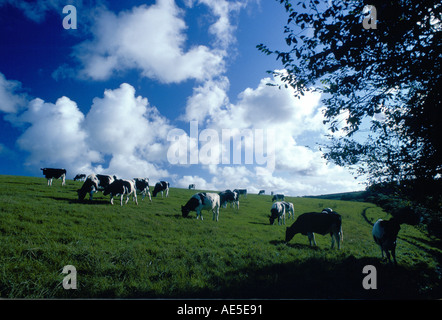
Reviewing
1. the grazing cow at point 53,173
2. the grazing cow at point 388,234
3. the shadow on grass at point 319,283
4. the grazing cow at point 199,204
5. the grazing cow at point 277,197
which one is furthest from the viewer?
the grazing cow at point 277,197

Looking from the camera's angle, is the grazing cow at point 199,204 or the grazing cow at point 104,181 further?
the grazing cow at point 104,181

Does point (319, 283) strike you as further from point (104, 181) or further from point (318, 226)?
point (104, 181)

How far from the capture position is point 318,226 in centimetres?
1142

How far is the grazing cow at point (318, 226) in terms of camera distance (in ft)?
36.5

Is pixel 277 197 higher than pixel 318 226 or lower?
lower

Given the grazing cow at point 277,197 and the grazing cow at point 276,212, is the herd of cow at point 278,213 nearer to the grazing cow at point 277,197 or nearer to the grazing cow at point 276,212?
the grazing cow at point 276,212

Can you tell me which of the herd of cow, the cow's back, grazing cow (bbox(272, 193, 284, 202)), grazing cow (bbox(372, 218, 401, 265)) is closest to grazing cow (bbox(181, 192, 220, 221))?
the herd of cow

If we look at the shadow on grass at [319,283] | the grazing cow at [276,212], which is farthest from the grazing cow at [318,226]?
the grazing cow at [276,212]

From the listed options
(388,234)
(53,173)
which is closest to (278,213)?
(388,234)

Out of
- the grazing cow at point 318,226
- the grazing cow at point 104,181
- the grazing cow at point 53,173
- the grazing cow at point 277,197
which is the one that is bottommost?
the grazing cow at point 277,197

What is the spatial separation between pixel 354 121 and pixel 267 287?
6.06m

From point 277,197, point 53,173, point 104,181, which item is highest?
point 53,173

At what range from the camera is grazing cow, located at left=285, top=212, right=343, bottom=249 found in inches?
438
